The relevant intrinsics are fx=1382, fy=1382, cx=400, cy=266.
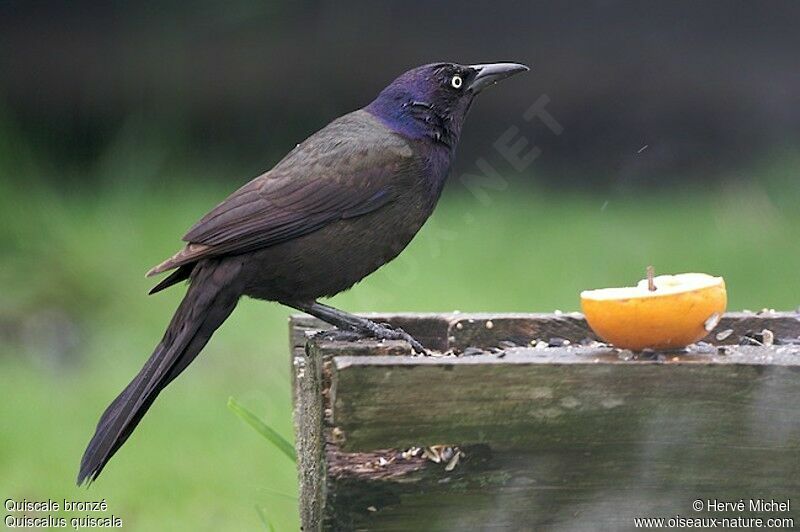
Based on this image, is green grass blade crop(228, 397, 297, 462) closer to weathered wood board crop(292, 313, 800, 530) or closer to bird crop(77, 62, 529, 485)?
bird crop(77, 62, 529, 485)

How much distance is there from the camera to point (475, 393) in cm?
234

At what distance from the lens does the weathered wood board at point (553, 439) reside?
2.33 meters

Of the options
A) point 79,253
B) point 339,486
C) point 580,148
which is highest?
point 580,148

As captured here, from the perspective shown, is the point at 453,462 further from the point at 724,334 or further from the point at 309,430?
the point at 724,334

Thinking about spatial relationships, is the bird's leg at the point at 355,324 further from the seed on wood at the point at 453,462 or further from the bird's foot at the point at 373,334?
the seed on wood at the point at 453,462

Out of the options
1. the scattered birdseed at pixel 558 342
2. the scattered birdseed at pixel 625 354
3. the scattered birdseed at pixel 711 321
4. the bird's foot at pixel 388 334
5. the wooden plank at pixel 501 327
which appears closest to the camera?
the scattered birdseed at pixel 625 354

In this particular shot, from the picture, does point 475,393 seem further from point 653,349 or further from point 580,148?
point 580,148

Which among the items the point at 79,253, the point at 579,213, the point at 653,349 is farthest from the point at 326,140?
the point at 579,213

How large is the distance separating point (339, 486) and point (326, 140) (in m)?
1.35

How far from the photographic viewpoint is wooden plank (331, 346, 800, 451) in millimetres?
2320

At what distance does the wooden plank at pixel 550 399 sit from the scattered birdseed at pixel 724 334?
974 millimetres

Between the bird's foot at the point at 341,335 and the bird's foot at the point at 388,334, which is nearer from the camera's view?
the bird's foot at the point at 341,335

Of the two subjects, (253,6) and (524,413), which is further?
(253,6)

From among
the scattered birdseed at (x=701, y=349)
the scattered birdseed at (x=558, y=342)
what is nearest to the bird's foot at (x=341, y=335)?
the scattered birdseed at (x=558, y=342)
